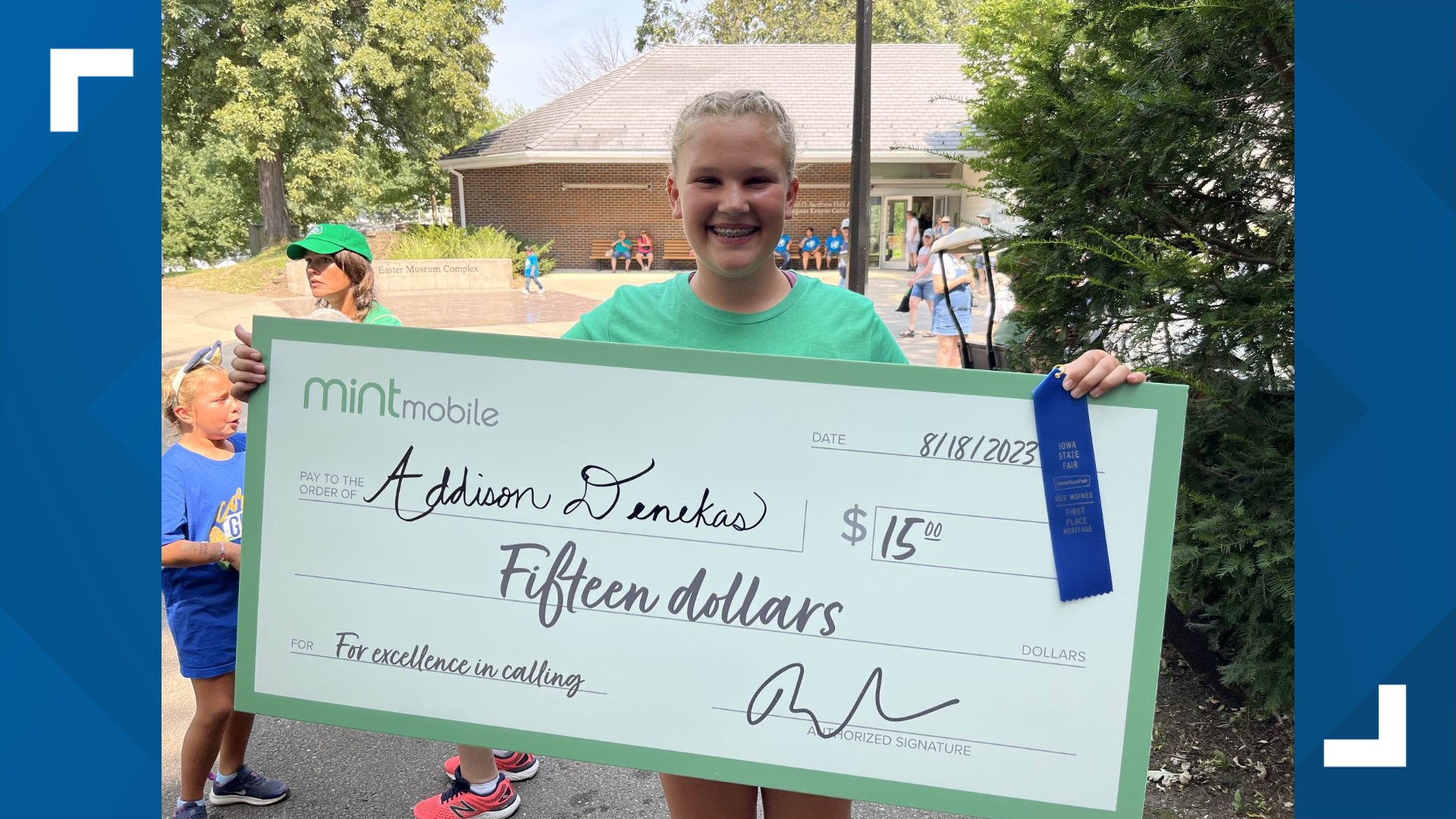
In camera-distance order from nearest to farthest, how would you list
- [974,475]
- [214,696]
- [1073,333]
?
[974,475] → [214,696] → [1073,333]

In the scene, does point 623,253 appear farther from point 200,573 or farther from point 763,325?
point 763,325

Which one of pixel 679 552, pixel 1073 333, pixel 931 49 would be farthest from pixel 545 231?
pixel 679 552

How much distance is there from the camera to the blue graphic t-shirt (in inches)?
103

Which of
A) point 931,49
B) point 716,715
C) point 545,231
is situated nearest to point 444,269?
point 545,231

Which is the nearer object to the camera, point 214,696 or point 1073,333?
point 214,696

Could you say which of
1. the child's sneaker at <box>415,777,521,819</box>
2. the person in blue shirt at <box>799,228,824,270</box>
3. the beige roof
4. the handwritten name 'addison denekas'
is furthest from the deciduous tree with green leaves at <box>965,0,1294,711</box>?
the person in blue shirt at <box>799,228,824,270</box>

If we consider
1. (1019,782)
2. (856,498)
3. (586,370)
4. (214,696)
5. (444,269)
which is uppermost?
(444,269)

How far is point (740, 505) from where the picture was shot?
1.77m

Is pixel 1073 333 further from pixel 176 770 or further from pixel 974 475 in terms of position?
pixel 176 770

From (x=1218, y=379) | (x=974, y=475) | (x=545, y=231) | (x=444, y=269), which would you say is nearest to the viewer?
(x=974, y=475)

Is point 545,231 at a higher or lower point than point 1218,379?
higher

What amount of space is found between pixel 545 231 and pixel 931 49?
13.2m

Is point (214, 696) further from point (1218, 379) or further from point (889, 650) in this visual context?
point (1218, 379)

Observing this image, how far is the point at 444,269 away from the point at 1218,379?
63.0ft
